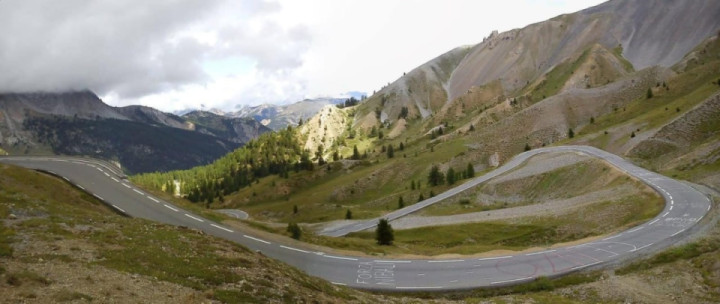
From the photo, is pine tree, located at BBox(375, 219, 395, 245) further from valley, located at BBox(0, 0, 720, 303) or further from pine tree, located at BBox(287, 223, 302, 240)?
pine tree, located at BBox(287, 223, 302, 240)

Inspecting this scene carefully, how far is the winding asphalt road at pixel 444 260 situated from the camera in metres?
39.0

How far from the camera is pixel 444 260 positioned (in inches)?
1779

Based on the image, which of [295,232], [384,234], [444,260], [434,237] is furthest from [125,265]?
[434,237]

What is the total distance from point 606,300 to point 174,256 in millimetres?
29358

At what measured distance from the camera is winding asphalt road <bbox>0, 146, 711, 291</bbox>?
3903 cm

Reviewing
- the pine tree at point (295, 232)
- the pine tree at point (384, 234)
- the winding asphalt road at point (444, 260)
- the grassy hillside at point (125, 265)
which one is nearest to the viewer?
the grassy hillside at point (125, 265)

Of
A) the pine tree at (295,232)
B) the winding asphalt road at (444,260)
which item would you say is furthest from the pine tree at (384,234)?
the pine tree at (295,232)

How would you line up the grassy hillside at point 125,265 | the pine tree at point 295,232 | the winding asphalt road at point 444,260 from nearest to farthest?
the grassy hillside at point 125,265 < the winding asphalt road at point 444,260 < the pine tree at point 295,232

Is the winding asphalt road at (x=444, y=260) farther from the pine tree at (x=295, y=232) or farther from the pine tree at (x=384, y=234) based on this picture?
the pine tree at (x=384, y=234)

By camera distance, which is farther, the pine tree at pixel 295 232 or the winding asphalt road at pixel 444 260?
the pine tree at pixel 295 232

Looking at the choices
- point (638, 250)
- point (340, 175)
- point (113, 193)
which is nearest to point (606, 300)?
point (638, 250)

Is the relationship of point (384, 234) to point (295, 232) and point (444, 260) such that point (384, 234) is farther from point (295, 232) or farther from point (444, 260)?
point (444, 260)

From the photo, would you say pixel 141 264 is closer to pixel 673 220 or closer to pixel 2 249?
pixel 2 249

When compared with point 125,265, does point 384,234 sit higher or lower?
lower
